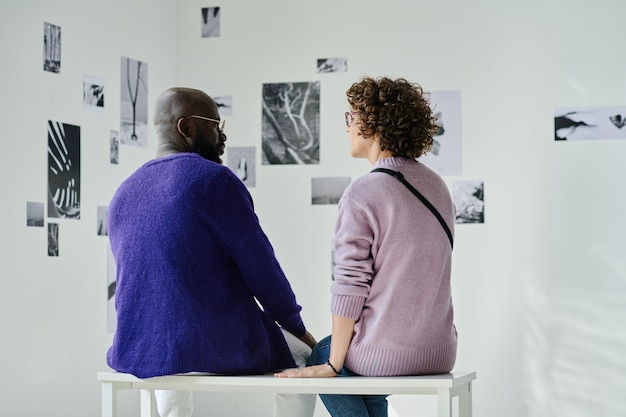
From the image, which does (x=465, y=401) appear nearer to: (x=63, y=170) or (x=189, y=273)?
(x=189, y=273)

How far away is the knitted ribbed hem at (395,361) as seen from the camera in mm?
1893

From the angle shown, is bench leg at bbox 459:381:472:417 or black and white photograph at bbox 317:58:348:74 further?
Result: black and white photograph at bbox 317:58:348:74

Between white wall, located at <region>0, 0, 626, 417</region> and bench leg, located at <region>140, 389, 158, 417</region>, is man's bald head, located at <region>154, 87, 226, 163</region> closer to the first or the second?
bench leg, located at <region>140, 389, 158, 417</region>

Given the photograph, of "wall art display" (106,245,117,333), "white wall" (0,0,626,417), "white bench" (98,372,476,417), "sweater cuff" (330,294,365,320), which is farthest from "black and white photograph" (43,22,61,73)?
"sweater cuff" (330,294,365,320)

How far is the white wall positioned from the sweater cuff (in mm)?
1489

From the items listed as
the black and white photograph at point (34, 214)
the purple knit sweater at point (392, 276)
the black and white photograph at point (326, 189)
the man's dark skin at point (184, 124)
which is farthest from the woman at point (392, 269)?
the black and white photograph at point (326, 189)

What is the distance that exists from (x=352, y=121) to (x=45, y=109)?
1.48 metres

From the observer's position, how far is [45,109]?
3.09 metres

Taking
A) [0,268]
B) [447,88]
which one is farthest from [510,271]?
[0,268]

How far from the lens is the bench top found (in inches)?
72.0

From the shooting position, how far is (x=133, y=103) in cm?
363

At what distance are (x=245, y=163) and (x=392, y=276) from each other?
2079mm

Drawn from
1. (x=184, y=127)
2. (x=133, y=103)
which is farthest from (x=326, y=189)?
A: (x=184, y=127)

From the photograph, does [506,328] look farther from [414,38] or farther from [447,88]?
Result: [414,38]
